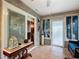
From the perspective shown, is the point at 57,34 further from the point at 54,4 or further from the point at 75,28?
the point at 54,4

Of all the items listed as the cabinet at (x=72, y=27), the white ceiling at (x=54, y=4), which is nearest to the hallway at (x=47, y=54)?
the cabinet at (x=72, y=27)

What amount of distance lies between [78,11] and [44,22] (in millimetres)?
2931

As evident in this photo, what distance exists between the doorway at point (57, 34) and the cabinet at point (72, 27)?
595mm

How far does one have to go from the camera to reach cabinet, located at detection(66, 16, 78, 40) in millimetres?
5512

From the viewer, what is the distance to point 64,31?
19.4 feet

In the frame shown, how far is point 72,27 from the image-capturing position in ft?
18.6

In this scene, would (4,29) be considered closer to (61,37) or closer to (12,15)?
(12,15)

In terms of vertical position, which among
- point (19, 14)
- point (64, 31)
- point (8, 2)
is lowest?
point (64, 31)

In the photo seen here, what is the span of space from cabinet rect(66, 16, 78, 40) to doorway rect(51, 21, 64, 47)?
0.59 metres

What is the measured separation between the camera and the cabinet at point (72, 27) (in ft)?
18.1

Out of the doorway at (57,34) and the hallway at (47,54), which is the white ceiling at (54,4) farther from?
the hallway at (47,54)

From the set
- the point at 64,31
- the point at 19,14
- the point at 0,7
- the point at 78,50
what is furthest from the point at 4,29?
the point at 64,31

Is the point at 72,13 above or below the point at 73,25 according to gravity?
above

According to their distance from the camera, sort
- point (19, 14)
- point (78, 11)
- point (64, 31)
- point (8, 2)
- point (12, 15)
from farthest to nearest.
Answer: point (64, 31), point (78, 11), point (19, 14), point (12, 15), point (8, 2)
